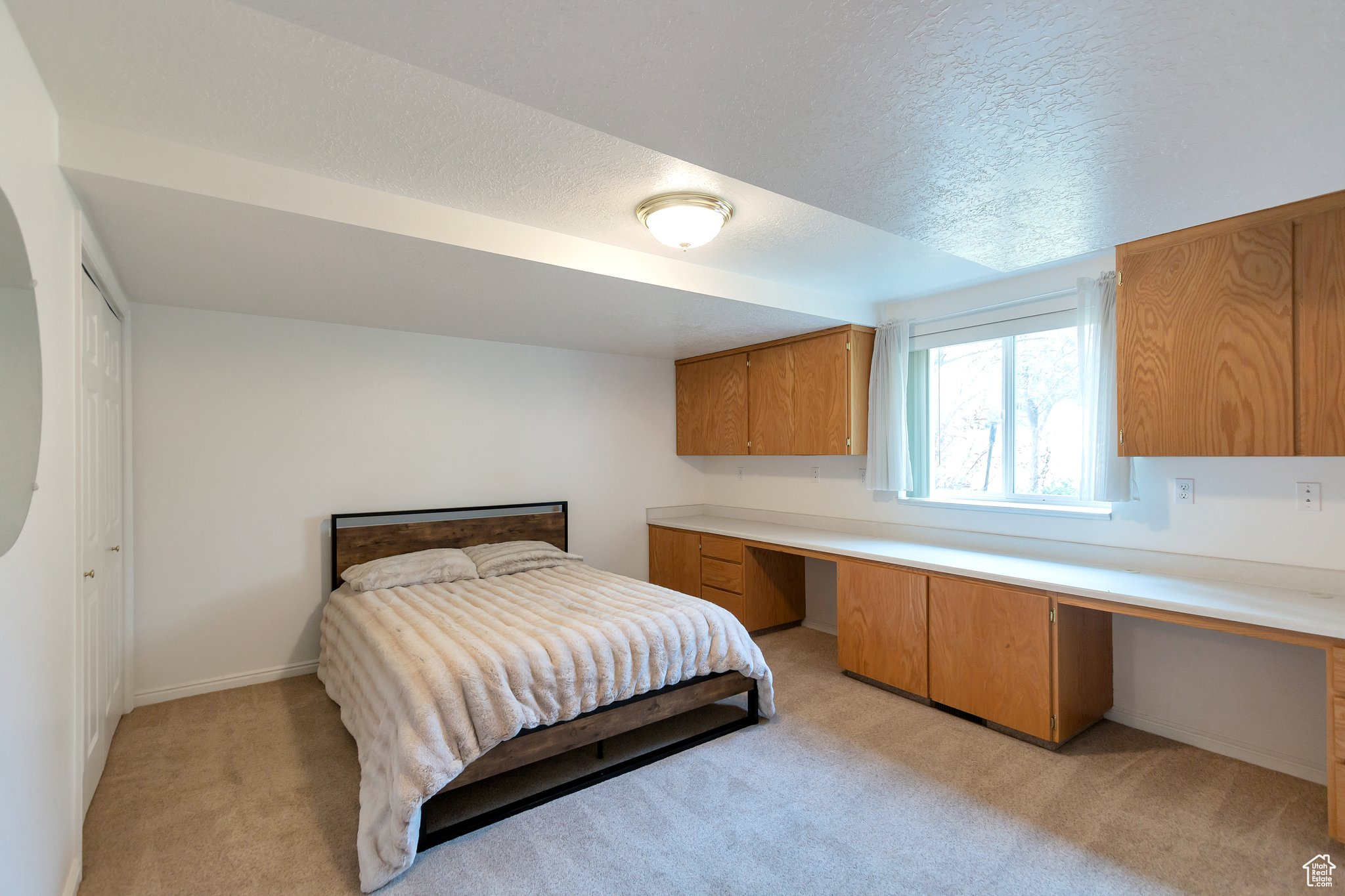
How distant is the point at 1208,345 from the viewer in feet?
7.86

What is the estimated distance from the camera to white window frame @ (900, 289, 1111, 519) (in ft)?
10.6

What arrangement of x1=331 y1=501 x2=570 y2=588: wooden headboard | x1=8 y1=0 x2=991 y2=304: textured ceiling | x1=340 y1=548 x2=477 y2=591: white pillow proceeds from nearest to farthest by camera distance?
x1=8 y1=0 x2=991 y2=304: textured ceiling → x1=340 y1=548 x2=477 y2=591: white pillow → x1=331 y1=501 x2=570 y2=588: wooden headboard

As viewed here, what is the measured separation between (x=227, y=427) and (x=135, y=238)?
1.47 m

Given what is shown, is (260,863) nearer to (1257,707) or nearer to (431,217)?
(431,217)

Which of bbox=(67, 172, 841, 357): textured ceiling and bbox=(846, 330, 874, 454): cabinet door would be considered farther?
bbox=(846, 330, 874, 454): cabinet door

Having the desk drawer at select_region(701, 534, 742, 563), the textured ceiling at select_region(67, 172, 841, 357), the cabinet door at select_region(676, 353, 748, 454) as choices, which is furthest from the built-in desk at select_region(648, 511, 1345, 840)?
the textured ceiling at select_region(67, 172, 841, 357)

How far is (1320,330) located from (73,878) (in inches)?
172

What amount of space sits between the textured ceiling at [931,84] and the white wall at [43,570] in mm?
928

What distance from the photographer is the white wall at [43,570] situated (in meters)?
1.32

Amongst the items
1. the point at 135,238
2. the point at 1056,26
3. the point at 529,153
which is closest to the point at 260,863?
the point at 135,238

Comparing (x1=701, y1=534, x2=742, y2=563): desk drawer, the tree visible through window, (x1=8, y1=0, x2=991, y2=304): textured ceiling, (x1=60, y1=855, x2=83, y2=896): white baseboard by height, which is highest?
(x1=8, y1=0, x2=991, y2=304): textured ceiling

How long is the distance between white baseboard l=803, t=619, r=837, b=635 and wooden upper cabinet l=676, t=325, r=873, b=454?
51.6 inches

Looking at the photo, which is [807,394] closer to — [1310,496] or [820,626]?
[820,626]

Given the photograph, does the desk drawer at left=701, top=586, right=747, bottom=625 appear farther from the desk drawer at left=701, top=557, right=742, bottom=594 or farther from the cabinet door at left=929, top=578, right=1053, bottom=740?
the cabinet door at left=929, top=578, right=1053, bottom=740
